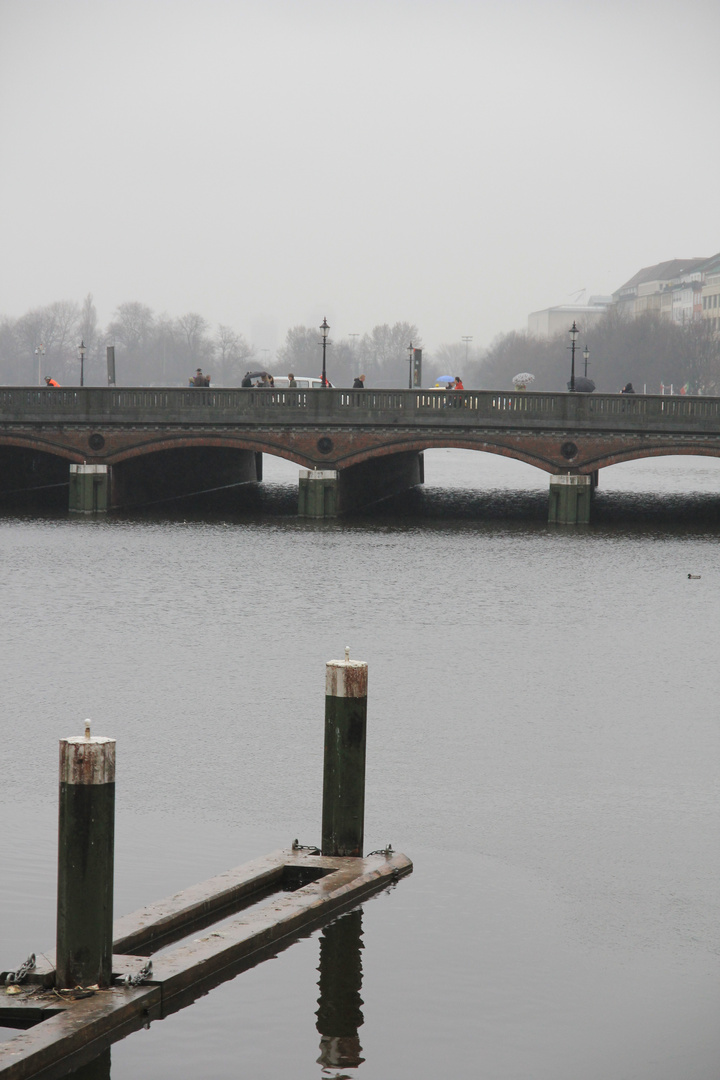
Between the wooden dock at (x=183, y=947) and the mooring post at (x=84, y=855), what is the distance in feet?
0.78

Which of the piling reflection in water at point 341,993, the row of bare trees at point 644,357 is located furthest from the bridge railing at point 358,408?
the row of bare trees at point 644,357

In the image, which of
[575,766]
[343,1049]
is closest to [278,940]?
[343,1049]

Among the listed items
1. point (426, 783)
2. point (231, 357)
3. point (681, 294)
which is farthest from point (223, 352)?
point (426, 783)

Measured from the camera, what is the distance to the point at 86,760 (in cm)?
866

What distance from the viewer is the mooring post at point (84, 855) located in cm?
869

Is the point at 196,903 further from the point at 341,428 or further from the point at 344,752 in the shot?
the point at 341,428

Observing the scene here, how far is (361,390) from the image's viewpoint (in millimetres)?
45188

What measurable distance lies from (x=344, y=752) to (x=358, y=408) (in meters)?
34.7

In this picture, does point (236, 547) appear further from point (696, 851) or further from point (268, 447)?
point (696, 851)

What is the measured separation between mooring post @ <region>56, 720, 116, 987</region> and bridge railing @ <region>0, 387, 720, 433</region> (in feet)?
120

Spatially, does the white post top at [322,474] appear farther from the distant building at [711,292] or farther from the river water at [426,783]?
the distant building at [711,292]

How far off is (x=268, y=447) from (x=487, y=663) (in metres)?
25.3

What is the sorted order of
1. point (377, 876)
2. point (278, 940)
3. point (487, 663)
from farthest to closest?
point (487, 663), point (377, 876), point (278, 940)

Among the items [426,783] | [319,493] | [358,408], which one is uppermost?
[358,408]
